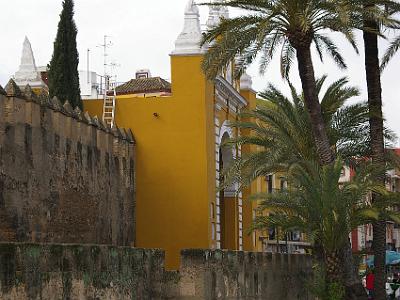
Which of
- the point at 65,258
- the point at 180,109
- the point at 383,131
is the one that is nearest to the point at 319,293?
the point at 383,131

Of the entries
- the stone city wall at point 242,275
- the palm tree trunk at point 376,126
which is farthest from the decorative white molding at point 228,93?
the stone city wall at point 242,275

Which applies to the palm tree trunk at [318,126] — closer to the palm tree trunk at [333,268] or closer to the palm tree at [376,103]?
the palm tree trunk at [333,268]

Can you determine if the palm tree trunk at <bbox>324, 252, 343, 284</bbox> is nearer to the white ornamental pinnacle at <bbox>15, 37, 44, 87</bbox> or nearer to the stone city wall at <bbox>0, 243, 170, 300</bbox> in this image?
the stone city wall at <bbox>0, 243, 170, 300</bbox>

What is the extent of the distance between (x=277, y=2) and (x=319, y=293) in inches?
294

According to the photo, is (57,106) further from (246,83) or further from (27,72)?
(246,83)

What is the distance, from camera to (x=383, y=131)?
83.1 feet

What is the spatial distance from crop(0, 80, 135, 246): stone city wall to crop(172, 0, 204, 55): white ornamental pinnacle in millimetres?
3808

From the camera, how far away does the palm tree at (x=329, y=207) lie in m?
A: 21.2

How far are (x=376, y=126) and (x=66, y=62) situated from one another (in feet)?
34.6

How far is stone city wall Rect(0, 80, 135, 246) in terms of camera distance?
69.2 feet

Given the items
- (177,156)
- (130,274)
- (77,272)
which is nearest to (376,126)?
(177,156)

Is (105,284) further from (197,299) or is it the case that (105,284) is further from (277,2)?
(277,2)

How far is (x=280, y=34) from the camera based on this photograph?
2234 cm

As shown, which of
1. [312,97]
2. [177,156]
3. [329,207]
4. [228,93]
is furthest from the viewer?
[228,93]
